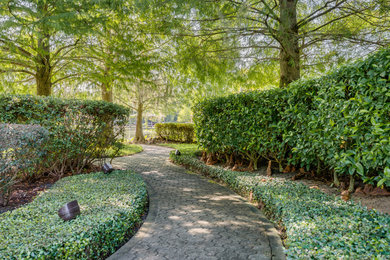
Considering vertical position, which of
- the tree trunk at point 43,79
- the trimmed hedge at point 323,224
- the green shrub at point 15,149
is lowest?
the trimmed hedge at point 323,224

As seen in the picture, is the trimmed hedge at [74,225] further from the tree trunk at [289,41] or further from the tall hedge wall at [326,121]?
the tree trunk at [289,41]

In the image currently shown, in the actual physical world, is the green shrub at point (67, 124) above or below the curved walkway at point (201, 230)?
above

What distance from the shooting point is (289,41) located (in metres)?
5.51

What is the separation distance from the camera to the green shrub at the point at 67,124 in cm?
512

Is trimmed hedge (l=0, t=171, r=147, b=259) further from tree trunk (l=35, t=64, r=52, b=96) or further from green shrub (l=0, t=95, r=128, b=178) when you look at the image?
tree trunk (l=35, t=64, r=52, b=96)

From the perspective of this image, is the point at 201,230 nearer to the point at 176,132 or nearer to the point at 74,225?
the point at 74,225

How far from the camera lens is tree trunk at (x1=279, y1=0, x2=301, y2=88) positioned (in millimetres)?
5227

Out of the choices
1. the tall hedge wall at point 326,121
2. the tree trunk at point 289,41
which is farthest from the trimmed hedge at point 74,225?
the tree trunk at point 289,41

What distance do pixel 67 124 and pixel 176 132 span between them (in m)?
12.2

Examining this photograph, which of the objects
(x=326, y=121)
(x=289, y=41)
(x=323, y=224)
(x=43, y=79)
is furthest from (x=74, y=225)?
(x=43, y=79)

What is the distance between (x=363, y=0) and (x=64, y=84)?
12.1m

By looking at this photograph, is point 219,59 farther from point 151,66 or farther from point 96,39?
point 96,39

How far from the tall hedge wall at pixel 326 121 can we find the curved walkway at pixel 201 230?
1547mm

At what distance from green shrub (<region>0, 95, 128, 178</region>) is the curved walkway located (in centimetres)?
225
